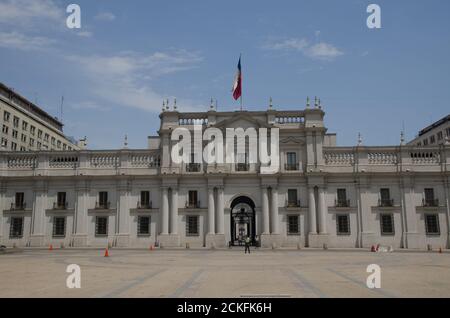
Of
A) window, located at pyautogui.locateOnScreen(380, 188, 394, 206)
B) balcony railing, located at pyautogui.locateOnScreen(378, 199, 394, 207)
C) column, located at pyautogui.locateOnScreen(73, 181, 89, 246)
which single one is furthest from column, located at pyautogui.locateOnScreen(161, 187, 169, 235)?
window, located at pyautogui.locateOnScreen(380, 188, 394, 206)

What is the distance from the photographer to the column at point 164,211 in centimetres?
4638

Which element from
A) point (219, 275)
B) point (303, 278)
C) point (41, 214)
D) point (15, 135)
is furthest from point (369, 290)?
point (15, 135)

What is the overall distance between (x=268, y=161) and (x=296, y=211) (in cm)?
641

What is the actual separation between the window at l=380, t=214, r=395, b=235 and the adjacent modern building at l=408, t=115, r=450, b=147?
36127 mm

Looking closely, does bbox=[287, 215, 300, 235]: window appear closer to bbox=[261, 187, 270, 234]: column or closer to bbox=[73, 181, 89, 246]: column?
bbox=[261, 187, 270, 234]: column

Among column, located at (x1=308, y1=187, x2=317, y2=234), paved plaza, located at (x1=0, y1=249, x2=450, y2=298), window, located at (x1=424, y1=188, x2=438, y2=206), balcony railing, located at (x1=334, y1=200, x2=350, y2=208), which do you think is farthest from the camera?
balcony railing, located at (x1=334, y1=200, x2=350, y2=208)

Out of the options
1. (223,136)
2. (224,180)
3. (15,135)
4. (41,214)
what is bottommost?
(41,214)

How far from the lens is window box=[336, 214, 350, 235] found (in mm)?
45719

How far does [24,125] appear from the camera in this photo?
7756cm

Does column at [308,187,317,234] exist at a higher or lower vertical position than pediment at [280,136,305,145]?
lower

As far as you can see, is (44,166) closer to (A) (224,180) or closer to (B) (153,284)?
(A) (224,180)

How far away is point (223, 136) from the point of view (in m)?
48.1

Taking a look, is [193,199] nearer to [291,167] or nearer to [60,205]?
[291,167]

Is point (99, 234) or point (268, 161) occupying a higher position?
point (268, 161)
